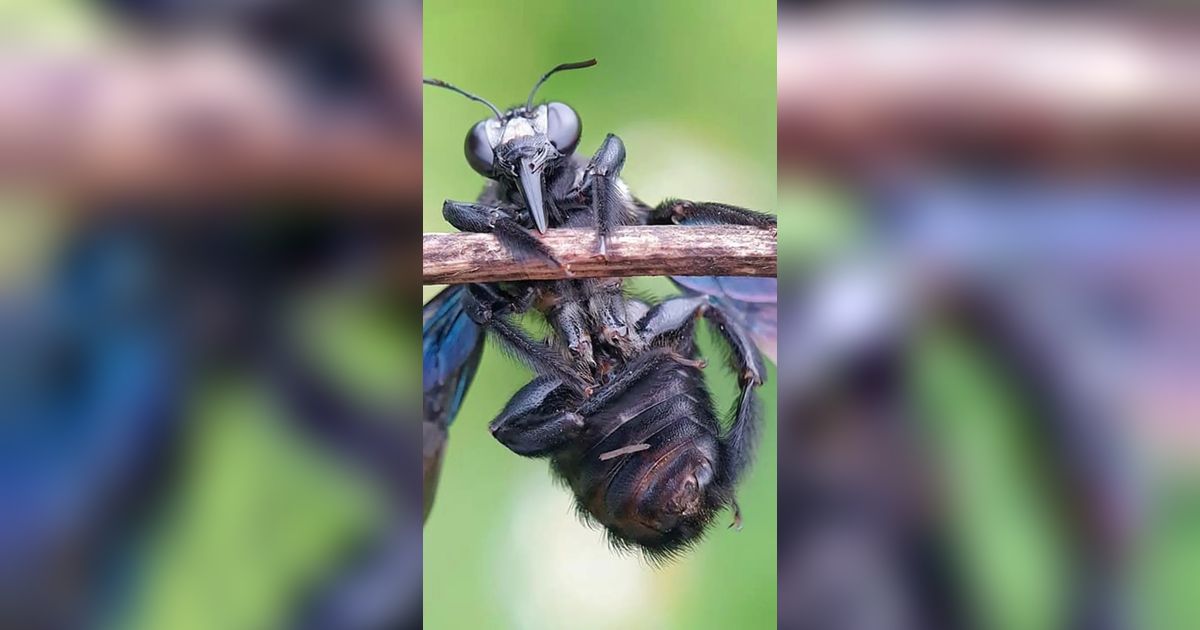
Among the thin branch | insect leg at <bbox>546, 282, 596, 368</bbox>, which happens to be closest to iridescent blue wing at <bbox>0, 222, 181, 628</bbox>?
the thin branch

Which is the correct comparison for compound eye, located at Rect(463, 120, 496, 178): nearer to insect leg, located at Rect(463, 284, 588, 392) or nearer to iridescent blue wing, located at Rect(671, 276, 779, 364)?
insect leg, located at Rect(463, 284, 588, 392)

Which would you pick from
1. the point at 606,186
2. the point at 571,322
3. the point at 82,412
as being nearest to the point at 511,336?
the point at 571,322

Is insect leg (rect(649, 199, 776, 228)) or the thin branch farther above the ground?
insect leg (rect(649, 199, 776, 228))

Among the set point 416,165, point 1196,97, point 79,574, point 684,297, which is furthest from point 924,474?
point 684,297

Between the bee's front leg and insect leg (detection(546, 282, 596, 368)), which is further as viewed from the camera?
insect leg (detection(546, 282, 596, 368))

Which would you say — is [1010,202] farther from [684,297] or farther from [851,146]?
[684,297]
